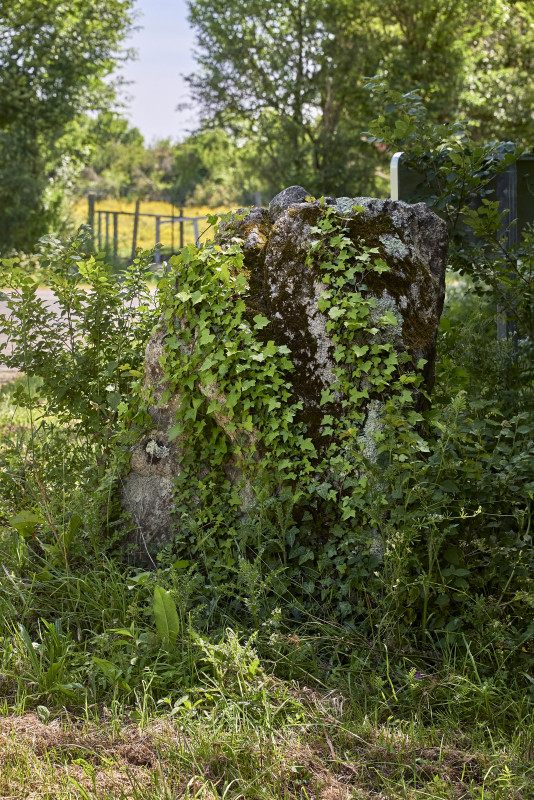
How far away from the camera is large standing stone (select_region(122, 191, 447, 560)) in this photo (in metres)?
3.63

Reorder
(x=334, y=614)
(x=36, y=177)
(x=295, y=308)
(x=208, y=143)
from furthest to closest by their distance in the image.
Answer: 1. (x=208, y=143)
2. (x=36, y=177)
3. (x=295, y=308)
4. (x=334, y=614)

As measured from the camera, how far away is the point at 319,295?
12.0 ft

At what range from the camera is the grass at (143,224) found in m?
24.7

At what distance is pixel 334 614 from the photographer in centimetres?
323

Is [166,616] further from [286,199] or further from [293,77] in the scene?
[293,77]

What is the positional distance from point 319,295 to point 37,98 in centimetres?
2049

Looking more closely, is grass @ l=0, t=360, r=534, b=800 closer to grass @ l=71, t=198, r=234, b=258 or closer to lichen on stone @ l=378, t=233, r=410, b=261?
lichen on stone @ l=378, t=233, r=410, b=261

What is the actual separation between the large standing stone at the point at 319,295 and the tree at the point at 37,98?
1752 cm

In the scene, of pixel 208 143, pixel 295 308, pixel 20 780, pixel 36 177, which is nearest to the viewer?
pixel 20 780

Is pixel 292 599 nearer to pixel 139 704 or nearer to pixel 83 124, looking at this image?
pixel 139 704

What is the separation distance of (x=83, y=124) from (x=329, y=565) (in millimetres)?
30646

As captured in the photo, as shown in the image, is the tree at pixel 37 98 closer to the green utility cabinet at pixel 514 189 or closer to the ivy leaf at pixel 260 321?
the green utility cabinet at pixel 514 189

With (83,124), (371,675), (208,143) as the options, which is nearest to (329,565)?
(371,675)

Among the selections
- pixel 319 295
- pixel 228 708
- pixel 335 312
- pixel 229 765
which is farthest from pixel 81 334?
pixel 229 765
